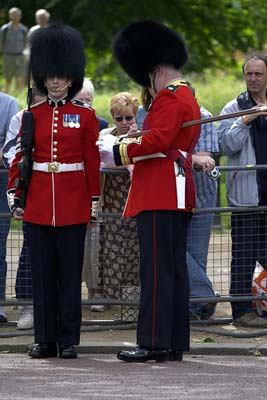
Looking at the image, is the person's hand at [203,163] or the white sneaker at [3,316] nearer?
the person's hand at [203,163]

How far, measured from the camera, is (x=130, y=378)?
8.97 metres

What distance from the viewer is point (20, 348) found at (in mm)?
10086

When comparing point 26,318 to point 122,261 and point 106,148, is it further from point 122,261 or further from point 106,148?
point 106,148

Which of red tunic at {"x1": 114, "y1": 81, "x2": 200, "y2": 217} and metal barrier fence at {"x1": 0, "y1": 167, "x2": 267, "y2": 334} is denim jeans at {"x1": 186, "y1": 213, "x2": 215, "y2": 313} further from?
red tunic at {"x1": 114, "y1": 81, "x2": 200, "y2": 217}

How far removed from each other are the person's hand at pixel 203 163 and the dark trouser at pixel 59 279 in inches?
37.8

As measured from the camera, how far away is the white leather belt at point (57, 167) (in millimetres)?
9664

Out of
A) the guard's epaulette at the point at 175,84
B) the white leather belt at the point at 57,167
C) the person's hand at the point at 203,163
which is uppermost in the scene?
the guard's epaulette at the point at 175,84

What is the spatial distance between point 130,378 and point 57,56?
214 centimetres

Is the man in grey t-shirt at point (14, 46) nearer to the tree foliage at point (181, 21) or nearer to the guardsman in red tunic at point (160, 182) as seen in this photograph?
the tree foliage at point (181, 21)

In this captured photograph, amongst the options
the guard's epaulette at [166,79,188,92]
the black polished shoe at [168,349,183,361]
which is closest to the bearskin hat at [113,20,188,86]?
the guard's epaulette at [166,79,188,92]

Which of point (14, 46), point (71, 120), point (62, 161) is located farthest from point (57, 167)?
point (14, 46)

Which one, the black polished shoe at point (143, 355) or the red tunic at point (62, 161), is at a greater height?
the red tunic at point (62, 161)

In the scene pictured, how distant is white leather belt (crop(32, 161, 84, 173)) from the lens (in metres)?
9.66

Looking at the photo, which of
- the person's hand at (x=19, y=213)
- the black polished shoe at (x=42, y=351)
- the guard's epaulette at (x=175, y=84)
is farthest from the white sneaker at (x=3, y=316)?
the guard's epaulette at (x=175, y=84)
